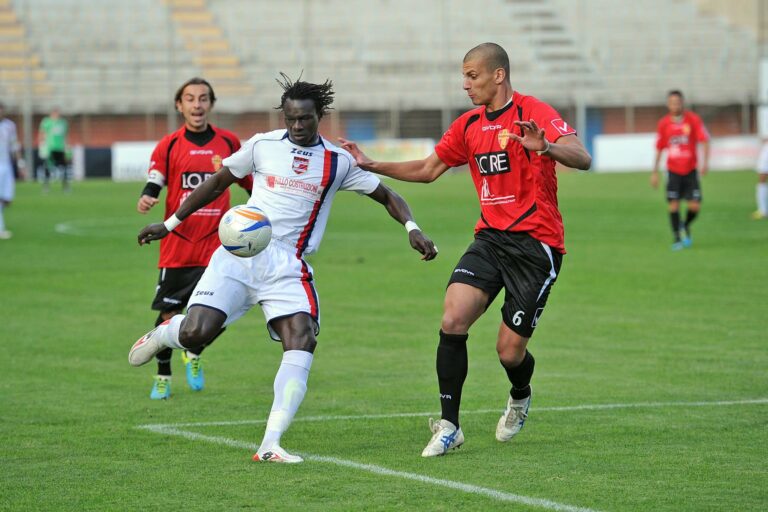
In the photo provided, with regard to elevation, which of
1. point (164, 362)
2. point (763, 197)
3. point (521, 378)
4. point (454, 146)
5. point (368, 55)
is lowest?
point (164, 362)

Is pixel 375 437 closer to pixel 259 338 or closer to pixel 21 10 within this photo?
pixel 259 338

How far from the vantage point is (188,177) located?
10008 mm

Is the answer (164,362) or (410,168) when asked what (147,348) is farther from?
(410,168)

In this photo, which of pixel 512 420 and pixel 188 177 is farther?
pixel 188 177

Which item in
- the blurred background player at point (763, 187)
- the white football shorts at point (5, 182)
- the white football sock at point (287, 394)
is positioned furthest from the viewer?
the blurred background player at point (763, 187)

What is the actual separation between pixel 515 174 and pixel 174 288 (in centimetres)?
344

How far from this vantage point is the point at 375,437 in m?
7.96

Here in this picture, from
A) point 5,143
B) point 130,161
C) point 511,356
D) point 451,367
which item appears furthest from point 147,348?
point 130,161

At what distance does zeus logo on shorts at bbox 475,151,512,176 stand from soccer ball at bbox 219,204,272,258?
4.29 ft

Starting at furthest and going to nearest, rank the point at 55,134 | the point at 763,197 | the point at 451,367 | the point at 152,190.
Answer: the point at 55,134 → the point at 763,197 → the point at 152,190 → the point at 451,367

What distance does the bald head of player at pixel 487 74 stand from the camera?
7605 millimetres

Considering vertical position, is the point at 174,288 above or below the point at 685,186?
below

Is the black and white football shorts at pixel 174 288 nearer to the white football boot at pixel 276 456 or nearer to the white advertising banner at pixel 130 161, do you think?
the white football boot at pixel 276 456

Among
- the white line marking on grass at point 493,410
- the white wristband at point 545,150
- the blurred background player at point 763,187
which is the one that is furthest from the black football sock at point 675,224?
the white wristband at point 545,150
